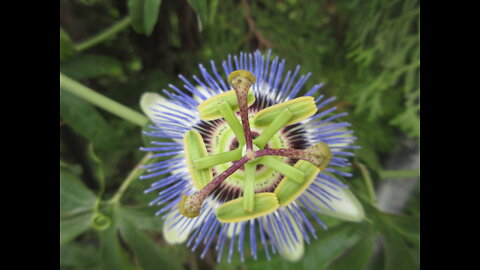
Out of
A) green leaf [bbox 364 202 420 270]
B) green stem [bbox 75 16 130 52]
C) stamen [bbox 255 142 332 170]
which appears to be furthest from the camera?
green stem [bbox 75 16 130 52]

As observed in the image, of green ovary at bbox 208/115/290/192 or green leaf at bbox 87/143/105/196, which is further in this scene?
green leaf at bbox 87/143/105/196

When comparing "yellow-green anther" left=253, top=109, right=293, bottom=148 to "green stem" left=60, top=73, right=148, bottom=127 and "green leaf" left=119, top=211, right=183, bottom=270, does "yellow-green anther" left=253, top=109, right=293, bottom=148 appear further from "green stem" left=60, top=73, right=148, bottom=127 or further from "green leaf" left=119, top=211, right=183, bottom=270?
"green leaf" left=119, top=211, right=183, bottom=270

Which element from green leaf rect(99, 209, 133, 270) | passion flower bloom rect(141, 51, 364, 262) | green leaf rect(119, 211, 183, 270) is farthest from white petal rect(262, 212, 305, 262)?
green leaf rect(99, 209, 133, 270)

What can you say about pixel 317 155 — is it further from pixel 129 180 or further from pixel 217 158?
pixel 129 180

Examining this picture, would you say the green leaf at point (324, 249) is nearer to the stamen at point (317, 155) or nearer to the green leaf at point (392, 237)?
the green leaf at point (392, 237)

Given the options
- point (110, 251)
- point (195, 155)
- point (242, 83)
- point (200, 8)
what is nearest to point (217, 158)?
point (195, 155)

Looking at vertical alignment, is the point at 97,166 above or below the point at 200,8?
below
